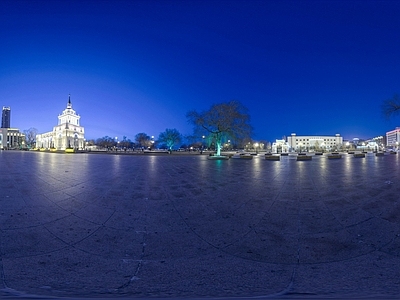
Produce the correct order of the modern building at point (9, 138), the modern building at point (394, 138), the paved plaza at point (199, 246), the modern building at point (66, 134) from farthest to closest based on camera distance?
the modern building at point (9, 138) < the modern building at point (394, 138) < the modern building at point (66, 134) < the paved plaza at point (199, 246)

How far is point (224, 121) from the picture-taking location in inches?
1410

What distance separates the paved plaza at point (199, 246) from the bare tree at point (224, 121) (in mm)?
28730

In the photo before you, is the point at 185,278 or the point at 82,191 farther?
the point at 82,191

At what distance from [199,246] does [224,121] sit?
3217cm

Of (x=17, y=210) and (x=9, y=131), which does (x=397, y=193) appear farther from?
(x=9, y=131)

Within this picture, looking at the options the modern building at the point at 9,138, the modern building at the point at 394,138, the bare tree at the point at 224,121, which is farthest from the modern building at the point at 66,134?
the modern building at the point at 394,138

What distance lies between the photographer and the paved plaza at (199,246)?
327cm

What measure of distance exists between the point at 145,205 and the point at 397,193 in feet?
27.4

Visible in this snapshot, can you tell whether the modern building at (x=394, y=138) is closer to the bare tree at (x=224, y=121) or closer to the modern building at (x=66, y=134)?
the bare tree at (x=224, y=121)

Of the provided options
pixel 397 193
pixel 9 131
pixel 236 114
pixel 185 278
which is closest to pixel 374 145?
pixel 236 114

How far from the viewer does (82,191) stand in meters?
8.38

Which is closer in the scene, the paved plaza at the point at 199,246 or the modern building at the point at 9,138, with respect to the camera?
the paved plaza at the point at 199,246

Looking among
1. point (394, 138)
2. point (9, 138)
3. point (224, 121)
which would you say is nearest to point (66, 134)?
point (9, 138)

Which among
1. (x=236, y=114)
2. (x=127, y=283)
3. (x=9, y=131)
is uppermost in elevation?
(x=9, y=131)
